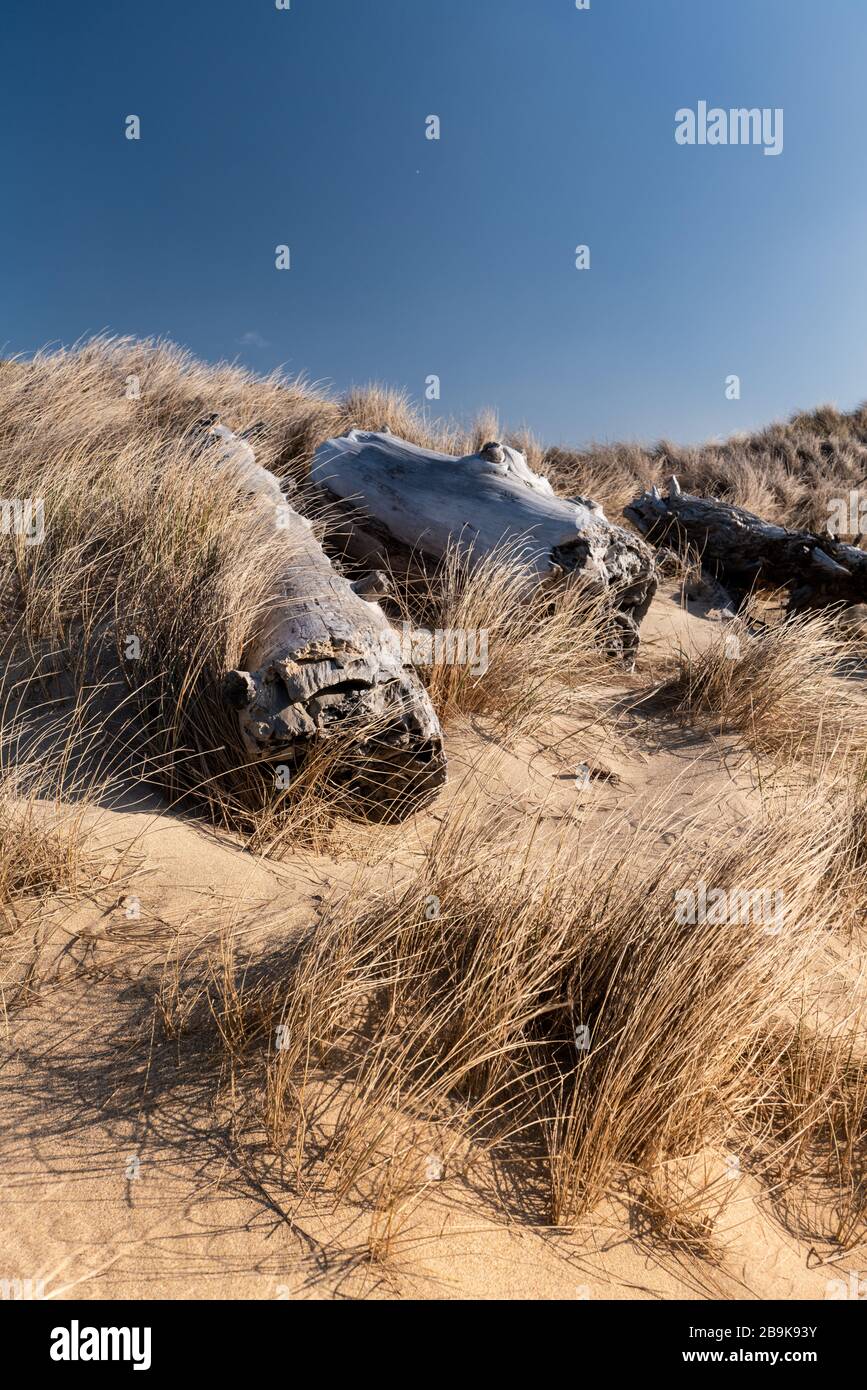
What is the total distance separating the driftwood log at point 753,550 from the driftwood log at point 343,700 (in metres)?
4.87

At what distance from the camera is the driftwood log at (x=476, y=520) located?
5398 mm

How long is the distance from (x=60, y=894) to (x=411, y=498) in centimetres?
407

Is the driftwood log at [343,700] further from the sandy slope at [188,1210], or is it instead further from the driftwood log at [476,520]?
the driftwood log at [476,520]

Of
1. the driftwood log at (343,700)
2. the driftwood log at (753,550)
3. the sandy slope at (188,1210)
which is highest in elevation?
the driftwood log at (753,550)

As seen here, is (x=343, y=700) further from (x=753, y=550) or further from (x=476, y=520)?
(x=753, y=550)

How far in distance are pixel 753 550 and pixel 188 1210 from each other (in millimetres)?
7087

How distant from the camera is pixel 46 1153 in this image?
1.86 m

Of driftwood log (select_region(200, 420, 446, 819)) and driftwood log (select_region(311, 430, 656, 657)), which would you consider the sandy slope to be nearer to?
driftwood log (select_region(200, 420, 446, 819))

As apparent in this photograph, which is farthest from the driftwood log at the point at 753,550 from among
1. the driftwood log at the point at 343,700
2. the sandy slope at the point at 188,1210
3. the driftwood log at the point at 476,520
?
the sandy slope at the point at 188,1210

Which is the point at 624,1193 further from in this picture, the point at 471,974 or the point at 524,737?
the point at 524,737

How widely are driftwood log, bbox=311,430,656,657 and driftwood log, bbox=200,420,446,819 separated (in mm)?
1989

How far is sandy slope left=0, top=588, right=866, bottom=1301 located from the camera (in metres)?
1.67
